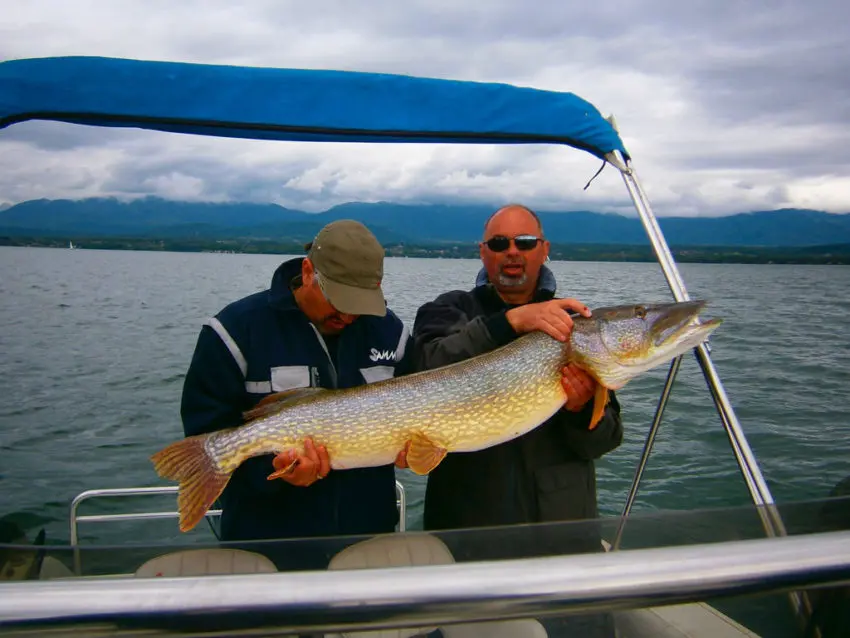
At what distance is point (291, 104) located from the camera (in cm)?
302

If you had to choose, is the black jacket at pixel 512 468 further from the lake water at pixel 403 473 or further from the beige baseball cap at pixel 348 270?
the lake water at pixel 403 473

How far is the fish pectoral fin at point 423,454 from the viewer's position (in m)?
3.13

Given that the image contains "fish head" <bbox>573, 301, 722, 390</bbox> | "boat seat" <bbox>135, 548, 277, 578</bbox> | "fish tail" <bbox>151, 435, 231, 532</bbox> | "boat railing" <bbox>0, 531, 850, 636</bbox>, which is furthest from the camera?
"fish head" <bbox>573, 301, 722, 390</bbox>

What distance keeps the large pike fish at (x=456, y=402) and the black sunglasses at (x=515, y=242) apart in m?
0.56

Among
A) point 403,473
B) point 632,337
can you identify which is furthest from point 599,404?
point 403,473

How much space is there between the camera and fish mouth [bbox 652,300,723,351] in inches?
122

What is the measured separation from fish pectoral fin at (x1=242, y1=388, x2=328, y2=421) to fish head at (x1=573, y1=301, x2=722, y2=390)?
141 centimetres

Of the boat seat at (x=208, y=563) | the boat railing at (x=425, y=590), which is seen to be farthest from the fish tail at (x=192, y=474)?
the boat railing at (x=425, y=590)

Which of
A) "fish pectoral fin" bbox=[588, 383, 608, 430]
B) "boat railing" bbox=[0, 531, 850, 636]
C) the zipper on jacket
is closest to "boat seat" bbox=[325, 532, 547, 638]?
"boat railing" bbox=[0, 531, 850, 636]

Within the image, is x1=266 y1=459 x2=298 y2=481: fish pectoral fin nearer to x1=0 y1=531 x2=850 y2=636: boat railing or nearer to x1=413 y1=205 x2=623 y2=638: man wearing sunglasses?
x1=413 y1=205 x2=623 y2=638: man wearing sunglasses

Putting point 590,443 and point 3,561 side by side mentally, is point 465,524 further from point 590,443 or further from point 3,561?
point 3,561

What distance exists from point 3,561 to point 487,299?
9.66ft

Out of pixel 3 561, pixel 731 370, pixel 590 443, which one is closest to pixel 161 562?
pixel 3 561

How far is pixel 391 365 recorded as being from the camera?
353 centimetres
